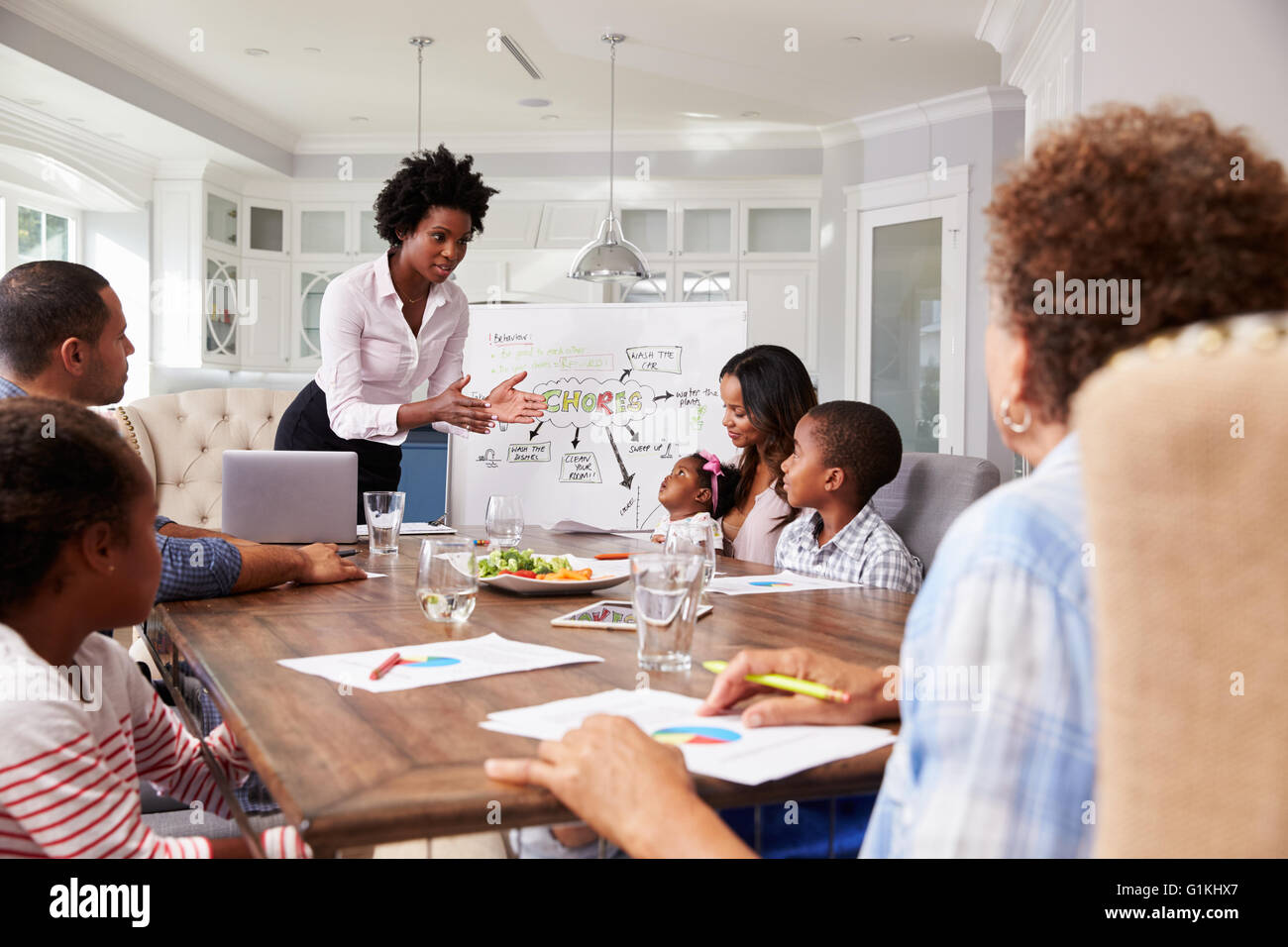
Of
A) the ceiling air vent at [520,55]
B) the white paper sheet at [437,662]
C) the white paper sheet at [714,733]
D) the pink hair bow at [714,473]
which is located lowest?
the white paper sheet at [714,733]

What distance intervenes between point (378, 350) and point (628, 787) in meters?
2.43

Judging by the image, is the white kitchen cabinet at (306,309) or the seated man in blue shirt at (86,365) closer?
the seated man in blue shirt at (86,365)

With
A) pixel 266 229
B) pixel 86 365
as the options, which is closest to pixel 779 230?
pixel 266 229

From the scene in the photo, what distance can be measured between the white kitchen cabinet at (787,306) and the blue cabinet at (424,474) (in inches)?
87.9

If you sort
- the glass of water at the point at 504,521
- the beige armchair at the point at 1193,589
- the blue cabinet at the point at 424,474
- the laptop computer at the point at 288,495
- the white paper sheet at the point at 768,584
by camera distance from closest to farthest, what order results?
the beige armchair at the point at 1193,589 → the white paper sheet at the point at 768,584 → the glass of water at the point at 504,521 → the laptop computer at the point at 288,495 → the blue cabinet at the point at 424,474

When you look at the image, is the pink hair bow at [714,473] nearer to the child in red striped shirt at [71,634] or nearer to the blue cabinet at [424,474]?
the child in red striped shirt at [71,634]

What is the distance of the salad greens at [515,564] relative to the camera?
170cm

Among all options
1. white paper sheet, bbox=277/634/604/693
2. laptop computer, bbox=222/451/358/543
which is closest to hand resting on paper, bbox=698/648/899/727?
white paper sheet, bbox=277/634/604/693

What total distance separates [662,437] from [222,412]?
5.11 ft

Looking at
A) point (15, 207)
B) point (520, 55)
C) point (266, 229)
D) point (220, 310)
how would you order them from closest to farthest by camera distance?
point (520, 55)
point (15, 207)
point (220, 310)
point (266, 229)

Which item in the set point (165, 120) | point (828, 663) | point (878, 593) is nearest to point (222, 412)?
point (165, 120)

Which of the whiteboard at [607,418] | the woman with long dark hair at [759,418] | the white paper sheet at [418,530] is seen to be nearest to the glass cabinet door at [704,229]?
the whiteboard at [607,418]

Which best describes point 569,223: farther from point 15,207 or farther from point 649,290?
point 15,207

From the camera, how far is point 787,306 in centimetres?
665
